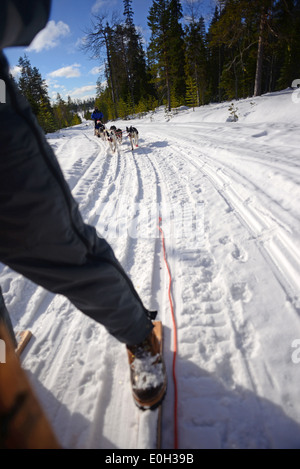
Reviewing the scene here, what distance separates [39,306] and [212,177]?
3.60 metres

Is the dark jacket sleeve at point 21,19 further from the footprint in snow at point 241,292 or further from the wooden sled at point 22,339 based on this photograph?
the footprint in snow at point 241,292

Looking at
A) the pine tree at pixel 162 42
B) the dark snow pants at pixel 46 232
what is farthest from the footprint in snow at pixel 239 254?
the pine tree at pixel 162 42

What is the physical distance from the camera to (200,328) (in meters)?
1.55

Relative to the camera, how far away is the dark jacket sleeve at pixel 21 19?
61 centimetres

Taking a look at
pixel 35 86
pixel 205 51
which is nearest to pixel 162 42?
pixel 205 51

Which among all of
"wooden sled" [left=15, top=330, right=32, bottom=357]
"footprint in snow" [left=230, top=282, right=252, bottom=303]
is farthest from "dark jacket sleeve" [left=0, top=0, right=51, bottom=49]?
"footprint in snow" [left=230, top=282, right=252, bottom=303]

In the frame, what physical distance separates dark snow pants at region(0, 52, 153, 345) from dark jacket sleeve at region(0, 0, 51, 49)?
0.07m

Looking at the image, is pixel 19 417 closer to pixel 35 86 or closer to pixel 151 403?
pixel 151 403

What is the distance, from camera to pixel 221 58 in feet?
103

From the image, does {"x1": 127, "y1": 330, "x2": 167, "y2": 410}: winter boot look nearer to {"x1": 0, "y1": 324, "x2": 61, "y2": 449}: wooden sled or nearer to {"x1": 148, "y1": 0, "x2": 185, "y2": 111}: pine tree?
{"x1": 0, "y1": 324, "x2": 61, "y2": 449}: wooden sled

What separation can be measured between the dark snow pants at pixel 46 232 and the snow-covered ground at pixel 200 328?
587 mm

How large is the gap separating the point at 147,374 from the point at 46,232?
90 cm
